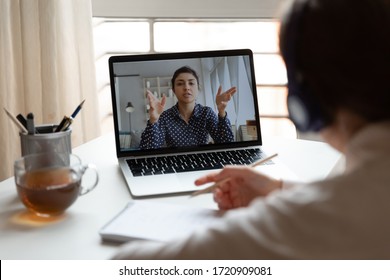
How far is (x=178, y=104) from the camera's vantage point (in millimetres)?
1344

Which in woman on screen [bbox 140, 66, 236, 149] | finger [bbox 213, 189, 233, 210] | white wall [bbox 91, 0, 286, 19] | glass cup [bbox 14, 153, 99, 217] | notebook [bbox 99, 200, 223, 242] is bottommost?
notebook [bbox 99, 200, 223, 242]

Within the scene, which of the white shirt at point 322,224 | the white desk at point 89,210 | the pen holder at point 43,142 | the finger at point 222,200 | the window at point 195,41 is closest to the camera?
the white shirt at point 322,224

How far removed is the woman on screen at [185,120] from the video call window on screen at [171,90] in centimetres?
1

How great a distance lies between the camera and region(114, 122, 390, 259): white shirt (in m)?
0.55

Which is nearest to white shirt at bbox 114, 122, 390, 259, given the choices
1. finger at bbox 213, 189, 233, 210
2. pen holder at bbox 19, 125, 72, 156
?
finger at bbox 213, 189, 233, 210

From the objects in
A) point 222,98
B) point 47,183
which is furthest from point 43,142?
point 222,98

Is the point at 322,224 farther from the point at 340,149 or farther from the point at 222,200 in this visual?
the point at 222,200

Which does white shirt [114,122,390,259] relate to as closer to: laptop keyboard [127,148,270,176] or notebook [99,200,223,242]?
notebook [99,200,223,242]

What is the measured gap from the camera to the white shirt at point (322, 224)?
1.79 feet

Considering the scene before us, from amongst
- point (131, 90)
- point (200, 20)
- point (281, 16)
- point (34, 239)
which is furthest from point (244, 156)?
point (200, 20)

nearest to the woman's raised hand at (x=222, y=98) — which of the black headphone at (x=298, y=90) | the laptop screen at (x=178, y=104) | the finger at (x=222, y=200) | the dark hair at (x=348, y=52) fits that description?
the laptop screen at (x=178, y=104)

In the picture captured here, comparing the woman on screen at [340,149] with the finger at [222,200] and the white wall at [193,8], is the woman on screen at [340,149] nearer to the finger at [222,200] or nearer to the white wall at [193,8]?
the finger at [222,200]

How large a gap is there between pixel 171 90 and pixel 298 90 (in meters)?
0.69

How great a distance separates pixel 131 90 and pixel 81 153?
0.67 feet
